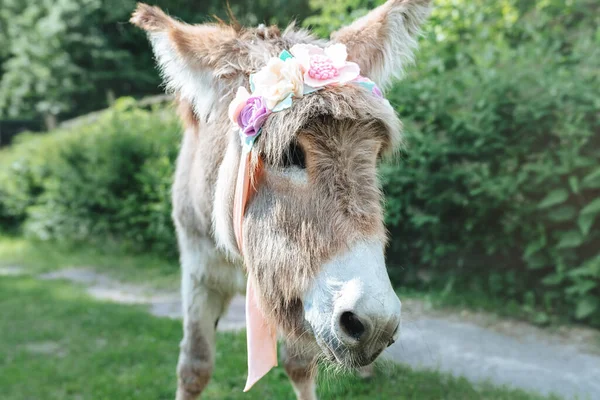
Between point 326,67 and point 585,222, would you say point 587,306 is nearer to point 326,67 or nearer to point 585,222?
point 585,222

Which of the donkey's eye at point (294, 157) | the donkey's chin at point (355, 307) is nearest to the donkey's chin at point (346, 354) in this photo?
the donkey's chin at point (355, 307)

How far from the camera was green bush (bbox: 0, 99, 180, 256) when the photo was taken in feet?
29.6

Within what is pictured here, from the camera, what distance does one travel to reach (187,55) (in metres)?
2.47

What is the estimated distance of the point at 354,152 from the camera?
2.04 metres

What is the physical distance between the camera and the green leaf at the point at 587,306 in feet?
16.6

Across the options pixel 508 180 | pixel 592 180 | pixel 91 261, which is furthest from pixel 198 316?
pixel 91 261

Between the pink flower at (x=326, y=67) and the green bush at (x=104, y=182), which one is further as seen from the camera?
the green bush at (x=104, y=182)

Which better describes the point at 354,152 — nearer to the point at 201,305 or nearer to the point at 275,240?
the point at 275,240

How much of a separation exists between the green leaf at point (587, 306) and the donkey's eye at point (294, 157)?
14.1 ft

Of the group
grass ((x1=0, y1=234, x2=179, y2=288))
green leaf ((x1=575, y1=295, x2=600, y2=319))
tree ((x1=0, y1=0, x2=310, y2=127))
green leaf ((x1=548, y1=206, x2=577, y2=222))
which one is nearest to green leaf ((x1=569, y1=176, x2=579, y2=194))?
green leaf ((x1=548, y1=206, x2=577, y2=222))

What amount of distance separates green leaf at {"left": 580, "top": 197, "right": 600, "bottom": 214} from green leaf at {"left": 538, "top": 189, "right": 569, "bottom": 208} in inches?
8.4

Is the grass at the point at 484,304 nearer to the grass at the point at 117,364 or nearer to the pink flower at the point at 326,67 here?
the grass at the point at 117,364

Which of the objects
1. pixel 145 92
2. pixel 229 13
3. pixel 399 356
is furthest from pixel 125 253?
pixel 145 92

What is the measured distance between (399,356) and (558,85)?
3148mm
